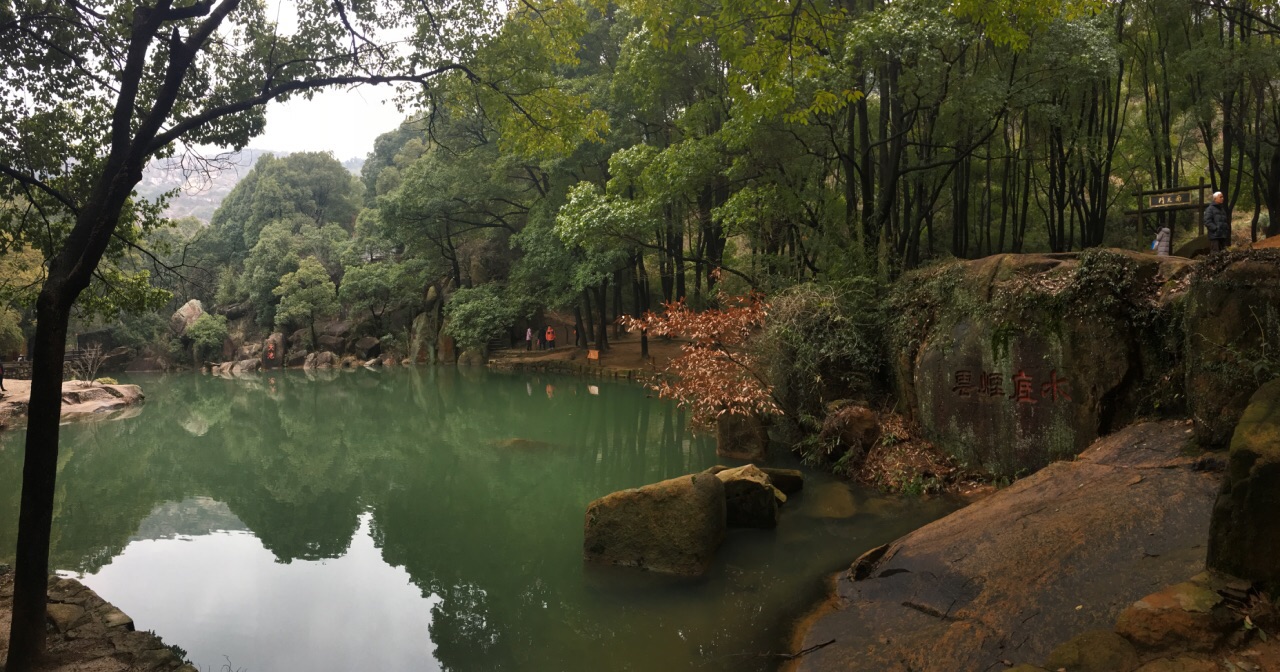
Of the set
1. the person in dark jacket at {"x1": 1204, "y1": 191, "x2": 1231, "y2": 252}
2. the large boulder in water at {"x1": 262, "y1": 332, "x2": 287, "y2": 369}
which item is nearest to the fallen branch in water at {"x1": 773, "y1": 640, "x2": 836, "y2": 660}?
the person in dark jacket at {"x1": 1204, "y1": 191, "x2": 1231, "y2": 252}

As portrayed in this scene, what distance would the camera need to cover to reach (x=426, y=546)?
700cm

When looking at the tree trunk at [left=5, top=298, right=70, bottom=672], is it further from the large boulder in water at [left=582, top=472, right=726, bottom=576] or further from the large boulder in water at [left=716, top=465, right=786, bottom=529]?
the large boulder in water at [left=716, top=465, right=786, bottom=529]

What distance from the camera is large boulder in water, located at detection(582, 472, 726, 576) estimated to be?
5.64 meters

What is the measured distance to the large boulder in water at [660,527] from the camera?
5641mm

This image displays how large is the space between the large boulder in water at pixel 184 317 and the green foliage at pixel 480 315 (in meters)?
17.1

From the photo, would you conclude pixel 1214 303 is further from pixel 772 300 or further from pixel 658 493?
pixel 772 300

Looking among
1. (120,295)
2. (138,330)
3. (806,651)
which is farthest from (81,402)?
(806,651)

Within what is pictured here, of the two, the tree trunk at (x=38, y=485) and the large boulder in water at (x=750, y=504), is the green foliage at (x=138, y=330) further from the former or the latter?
the large boulder in water at (x=750, y=504)

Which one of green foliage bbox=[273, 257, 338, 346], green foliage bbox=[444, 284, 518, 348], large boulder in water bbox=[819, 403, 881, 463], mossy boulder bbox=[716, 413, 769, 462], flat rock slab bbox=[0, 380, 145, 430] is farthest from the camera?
green foliage bbox=[273, 257, 338, 346]

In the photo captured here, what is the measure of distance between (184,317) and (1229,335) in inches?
1606

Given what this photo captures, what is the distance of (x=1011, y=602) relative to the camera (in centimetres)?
383

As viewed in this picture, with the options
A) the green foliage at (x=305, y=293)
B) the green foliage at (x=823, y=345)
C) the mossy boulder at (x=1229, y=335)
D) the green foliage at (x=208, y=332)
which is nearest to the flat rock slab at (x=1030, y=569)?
the mossy boulder at (x=1229, y=335)

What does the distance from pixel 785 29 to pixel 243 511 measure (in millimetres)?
8407

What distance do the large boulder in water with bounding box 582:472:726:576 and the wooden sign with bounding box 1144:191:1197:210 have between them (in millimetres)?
9006
